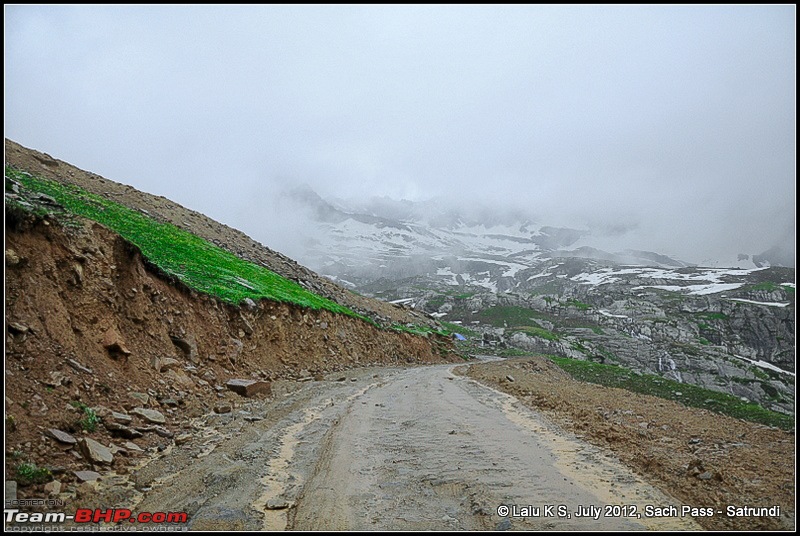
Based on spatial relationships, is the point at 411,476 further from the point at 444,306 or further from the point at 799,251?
the point at 444,306

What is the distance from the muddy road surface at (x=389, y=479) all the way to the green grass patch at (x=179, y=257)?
12526 mm

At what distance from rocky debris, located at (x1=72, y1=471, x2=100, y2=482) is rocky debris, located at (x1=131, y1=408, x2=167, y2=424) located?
11.5 feet

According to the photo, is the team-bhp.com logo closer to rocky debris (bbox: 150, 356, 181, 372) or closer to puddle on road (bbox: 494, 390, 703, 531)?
puddle on road (bbox: 494, 390, 703, 531)

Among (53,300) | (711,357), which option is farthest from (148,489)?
(711,357)

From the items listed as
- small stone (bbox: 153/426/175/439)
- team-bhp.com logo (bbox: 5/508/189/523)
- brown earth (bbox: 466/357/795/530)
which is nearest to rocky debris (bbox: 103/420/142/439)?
small stone (bbox: 153/426/175/439)

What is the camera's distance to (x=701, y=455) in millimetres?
8391

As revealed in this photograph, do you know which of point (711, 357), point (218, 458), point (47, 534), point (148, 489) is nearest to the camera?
point (47, 534)

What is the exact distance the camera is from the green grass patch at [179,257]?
75.0 feet

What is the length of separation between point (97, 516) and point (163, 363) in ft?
30.5

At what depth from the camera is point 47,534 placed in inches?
221

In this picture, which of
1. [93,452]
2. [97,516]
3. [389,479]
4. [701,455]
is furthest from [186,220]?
[701,455]

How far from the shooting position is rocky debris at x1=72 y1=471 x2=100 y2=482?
7.14 m

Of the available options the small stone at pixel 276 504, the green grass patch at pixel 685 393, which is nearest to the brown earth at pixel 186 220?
the green grass patch at pixel 685 393

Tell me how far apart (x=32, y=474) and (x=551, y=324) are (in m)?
113
